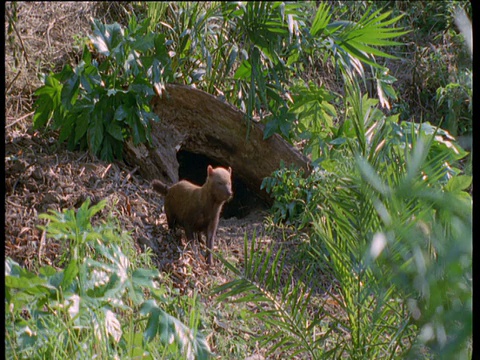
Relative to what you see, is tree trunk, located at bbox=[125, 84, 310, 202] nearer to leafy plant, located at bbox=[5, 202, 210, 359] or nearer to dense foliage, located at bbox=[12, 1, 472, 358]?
dense foliage, located at bbox=[12, 1, 472, 358]

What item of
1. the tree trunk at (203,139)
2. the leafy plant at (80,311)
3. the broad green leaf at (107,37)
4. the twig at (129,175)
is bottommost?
the leafy plant at (80,311)

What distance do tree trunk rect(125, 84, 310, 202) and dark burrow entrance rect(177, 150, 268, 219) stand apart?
33 cm

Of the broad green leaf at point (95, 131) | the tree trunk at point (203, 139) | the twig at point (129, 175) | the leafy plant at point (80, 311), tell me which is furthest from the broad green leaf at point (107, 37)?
the leafy plant at point (80, 311)

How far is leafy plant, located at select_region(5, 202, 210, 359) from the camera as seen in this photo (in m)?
2.93

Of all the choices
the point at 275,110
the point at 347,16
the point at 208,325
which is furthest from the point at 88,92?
the point at 347,16

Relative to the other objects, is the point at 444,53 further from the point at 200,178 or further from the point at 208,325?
the point at 208,325

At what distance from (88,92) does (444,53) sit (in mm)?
5014

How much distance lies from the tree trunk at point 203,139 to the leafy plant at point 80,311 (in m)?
2.93

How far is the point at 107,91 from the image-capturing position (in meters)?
5.47

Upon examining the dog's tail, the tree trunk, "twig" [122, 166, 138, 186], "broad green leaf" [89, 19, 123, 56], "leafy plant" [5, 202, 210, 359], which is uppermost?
"broad green leaf" [89, 19, 123, 56]

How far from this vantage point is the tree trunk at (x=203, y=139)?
6.15m

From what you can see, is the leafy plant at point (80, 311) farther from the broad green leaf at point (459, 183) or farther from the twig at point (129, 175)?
the twig at point (129, 175)

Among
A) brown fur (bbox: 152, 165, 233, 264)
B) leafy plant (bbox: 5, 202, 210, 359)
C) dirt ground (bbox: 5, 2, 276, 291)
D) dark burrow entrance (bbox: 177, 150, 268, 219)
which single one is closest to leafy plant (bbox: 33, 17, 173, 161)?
dirt ground (bbox: 5, 2, 276, 291)

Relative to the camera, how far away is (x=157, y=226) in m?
5.66
